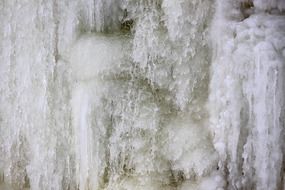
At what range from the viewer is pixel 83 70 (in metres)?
2.74

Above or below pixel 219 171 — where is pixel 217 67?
above

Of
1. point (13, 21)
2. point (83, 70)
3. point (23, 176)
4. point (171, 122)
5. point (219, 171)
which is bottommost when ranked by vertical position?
point (23, 176)

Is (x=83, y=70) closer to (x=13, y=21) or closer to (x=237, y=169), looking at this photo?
(x=13, y=21)

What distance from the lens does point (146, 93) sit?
275cm

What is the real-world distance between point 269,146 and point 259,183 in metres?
0.16

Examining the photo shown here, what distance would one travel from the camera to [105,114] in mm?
2725

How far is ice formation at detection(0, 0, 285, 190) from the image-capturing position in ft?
8.04

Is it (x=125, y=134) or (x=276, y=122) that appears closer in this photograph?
(x=276, y=122)

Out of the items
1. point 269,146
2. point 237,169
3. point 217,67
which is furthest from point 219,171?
point 217,67

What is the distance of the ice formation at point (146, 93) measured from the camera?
8.04 ft

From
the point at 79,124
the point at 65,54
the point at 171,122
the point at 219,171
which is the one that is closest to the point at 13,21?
the point at 65,54

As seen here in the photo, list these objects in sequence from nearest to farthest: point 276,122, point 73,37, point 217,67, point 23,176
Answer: point 276,122 → point 217,67 → point 73,37 → point 23,176

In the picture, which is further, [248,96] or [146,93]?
[146,93]

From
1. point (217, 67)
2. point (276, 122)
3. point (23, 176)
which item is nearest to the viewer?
point (276, 122)
